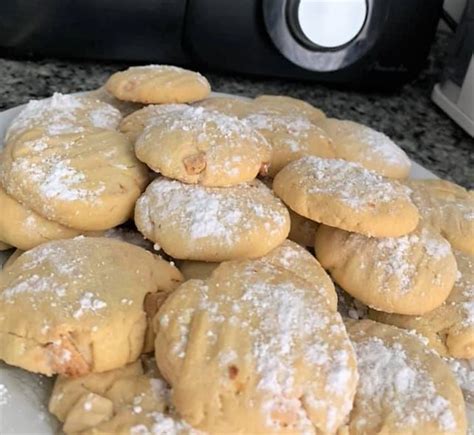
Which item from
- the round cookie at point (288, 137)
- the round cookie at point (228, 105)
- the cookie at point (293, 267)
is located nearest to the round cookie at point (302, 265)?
the cookie at point (293, 267)

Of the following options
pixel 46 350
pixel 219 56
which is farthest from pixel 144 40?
pixel 46 350

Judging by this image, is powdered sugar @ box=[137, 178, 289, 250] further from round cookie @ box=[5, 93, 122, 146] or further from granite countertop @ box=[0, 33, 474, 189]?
granite countertop @ box=[0, 33, 474, 189]

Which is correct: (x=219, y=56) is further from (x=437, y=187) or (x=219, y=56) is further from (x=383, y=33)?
(x=437, y=187)

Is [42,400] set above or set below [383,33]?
below

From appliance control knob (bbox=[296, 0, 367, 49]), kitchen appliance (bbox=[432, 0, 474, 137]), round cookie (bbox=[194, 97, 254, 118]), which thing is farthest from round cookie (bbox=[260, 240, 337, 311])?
kitchen appliance (bbox=[432, 0, 474, 137])

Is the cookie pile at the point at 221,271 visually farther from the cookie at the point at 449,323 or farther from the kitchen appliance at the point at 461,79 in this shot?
the kitchen appliance at the point at 461,79
